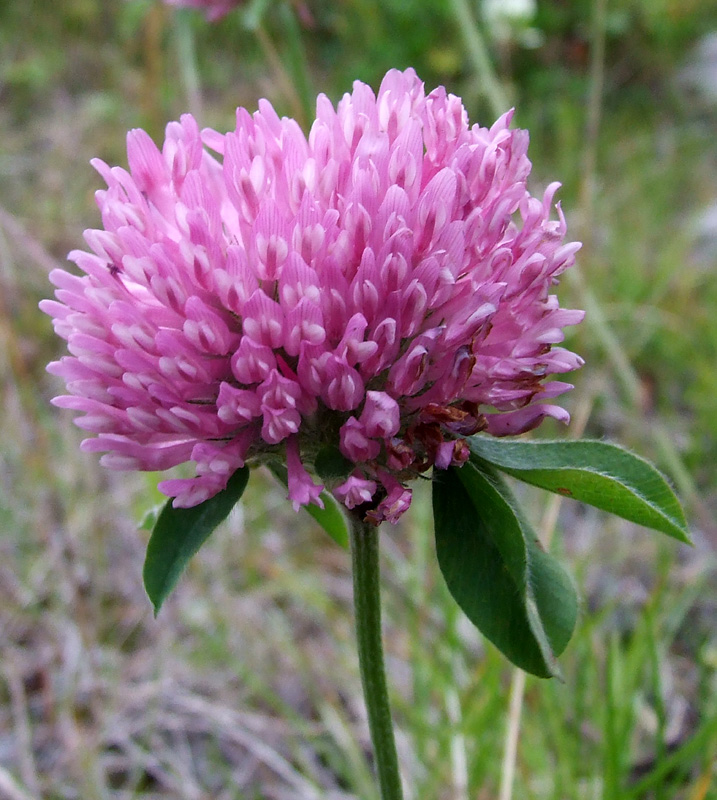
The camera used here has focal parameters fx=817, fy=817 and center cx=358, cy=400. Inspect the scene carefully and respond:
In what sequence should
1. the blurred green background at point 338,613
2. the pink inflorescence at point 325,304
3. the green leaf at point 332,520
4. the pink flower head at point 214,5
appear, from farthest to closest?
the pink flower head at point 214,5 → the blurred green background at point 338,613 → the green leaf at point 332,520 → the pink inflorescence at point 325,304

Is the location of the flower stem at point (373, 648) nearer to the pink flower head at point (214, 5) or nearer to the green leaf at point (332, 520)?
the green leaf at point (332, 520)

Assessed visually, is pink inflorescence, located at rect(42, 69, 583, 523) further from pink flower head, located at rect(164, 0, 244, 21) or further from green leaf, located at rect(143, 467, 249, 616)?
pink flower head, located at rect(164, 0, 244, 21)

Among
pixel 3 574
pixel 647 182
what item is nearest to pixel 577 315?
pixel 3 574

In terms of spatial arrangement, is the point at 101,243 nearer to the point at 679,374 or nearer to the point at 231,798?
the point at 231,798

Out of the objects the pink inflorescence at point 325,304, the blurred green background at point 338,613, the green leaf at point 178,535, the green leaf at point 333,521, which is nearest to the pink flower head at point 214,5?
the blurred green background at point 338,613

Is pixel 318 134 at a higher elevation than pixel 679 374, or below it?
higher
